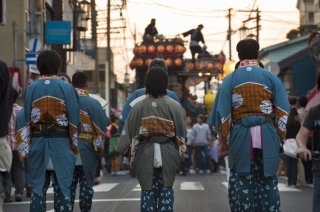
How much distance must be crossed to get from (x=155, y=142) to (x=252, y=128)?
119cm

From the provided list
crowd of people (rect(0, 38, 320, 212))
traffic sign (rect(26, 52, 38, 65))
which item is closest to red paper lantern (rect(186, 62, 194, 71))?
traffic sign (rect(26, 52, 38, 65))

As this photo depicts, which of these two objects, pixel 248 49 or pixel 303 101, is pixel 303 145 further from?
pixel 303 101

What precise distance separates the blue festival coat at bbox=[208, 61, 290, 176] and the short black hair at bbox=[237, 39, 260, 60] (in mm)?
96

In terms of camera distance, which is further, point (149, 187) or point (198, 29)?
point (198, 29)

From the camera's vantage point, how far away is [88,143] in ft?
34.2

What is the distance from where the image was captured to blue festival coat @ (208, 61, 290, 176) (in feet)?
26.4

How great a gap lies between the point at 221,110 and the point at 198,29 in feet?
72.3

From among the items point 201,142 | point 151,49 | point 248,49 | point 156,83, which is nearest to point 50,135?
point 156,83

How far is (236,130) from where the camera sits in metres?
8.11

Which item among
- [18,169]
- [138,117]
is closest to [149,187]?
[138,117]

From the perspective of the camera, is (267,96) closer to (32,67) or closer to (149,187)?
(149,187)

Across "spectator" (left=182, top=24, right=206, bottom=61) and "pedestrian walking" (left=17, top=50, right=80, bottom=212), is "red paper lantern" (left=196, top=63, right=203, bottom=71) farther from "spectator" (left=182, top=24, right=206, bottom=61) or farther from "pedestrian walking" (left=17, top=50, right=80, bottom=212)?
"pedestrian walking" (left=17, top=50, right=80, bottom=212)

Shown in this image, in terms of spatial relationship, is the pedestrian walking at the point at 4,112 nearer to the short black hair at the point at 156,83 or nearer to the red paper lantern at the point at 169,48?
the short black hair at the point at 156,83

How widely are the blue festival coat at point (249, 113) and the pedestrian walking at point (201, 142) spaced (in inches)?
731
